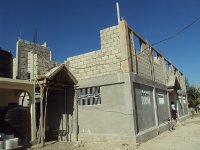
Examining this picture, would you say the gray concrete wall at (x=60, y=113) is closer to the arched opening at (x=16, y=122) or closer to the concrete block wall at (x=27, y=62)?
the concrete block wall at (x=27, y=62)

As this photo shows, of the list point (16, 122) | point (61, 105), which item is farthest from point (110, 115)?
point (16, 122)

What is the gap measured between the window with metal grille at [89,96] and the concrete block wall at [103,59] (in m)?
0.84

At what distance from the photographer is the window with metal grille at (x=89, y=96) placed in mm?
13845

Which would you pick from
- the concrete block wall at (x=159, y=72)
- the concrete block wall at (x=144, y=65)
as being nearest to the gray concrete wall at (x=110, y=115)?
the concrete block wall at (x=144, y=65)

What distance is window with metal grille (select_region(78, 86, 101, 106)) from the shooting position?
45.4 feet

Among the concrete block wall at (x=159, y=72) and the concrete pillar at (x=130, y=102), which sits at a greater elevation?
the concrete block wall at (x=159, y=72)

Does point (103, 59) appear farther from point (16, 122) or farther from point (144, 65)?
point (16, 122)

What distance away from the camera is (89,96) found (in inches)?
559

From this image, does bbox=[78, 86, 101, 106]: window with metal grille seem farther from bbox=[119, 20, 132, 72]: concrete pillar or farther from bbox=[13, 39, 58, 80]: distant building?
bbox=[13, 39, 58, 80]: distant building

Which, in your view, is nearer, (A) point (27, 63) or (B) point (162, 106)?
(A) point (27, 63)

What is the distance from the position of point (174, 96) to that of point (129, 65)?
1419cm

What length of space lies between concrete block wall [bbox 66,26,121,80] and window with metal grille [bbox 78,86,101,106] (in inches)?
33.1

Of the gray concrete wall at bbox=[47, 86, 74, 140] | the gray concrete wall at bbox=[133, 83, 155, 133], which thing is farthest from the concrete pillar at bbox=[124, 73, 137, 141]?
the gray concrete wall at bbox=[47, 86, 74, 140]

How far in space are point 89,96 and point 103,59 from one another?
2438 mm
